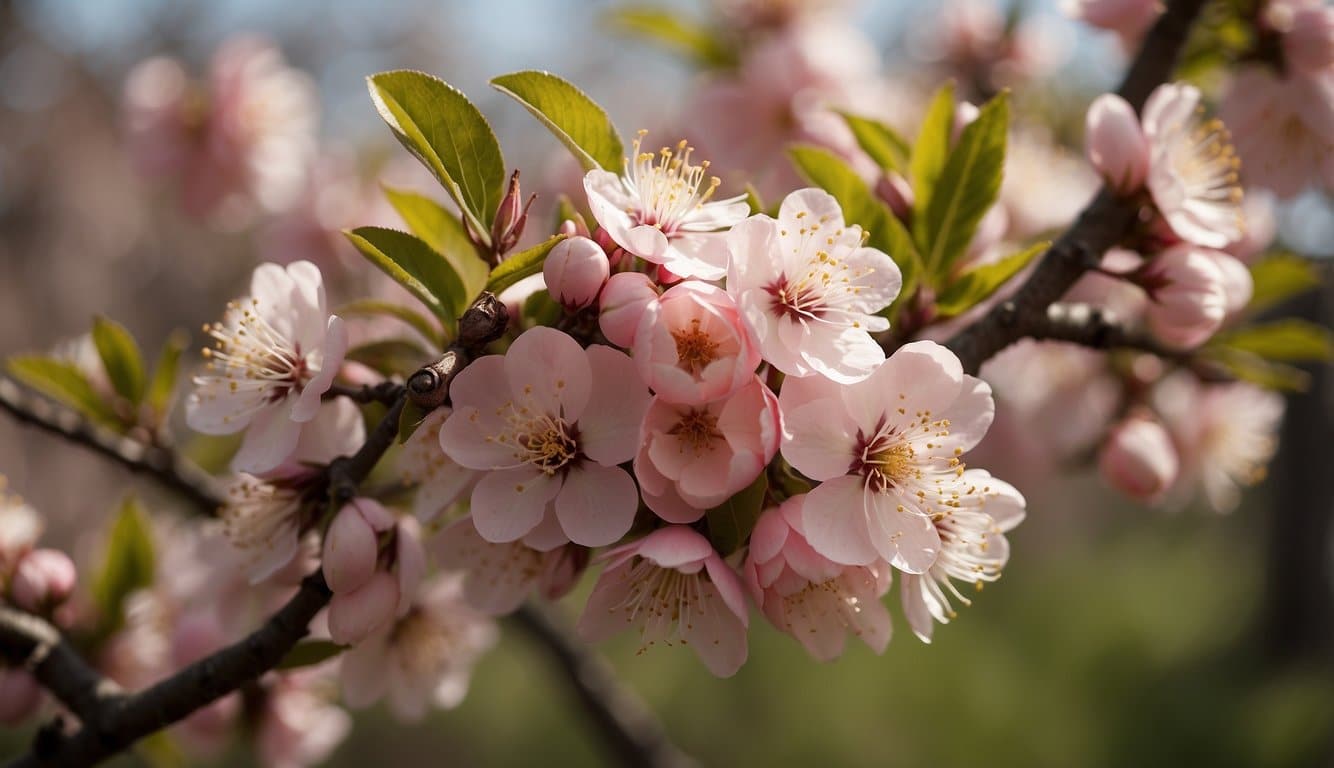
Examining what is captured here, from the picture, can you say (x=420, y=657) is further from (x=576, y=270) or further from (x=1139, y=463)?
(x=1139, y=463)

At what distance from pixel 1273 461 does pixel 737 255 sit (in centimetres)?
504

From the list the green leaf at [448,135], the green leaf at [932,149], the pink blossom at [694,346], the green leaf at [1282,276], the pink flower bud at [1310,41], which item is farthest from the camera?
the green leaf at [1282,276]

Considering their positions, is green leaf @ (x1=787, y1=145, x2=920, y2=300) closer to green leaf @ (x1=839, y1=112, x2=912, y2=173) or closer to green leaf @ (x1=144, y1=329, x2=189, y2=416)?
green leaf @ (x1=839, y1=112, x2=912, y2=173)

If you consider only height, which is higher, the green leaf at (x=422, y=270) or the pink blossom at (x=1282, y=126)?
the green leaf at (x=422, y=270)

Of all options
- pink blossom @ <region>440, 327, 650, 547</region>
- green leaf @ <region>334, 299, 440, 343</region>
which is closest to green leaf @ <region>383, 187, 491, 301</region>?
green leaf @ <region>334, 299, 440, 343</region>

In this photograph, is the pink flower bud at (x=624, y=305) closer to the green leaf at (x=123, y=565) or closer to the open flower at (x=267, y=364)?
the open flower at (x=267, y=364)

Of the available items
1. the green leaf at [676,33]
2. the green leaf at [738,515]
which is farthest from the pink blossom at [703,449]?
the green leaf at [676,33]

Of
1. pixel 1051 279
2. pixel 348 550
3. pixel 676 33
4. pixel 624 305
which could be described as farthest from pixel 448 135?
pixel 676 33

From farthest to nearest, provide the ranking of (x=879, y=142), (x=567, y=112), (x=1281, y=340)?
(x=1281, y=340)
(x=879, y=142)
(x=567, y=112)

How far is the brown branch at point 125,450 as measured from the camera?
3.86 ft

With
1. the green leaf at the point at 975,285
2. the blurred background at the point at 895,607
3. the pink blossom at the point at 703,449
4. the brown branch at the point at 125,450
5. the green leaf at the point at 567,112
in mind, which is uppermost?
the green leaf at the point at 567,112

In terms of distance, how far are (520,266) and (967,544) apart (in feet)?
1.39

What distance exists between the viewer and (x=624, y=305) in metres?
0.68

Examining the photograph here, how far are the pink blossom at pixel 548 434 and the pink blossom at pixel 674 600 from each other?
0.14 ft
